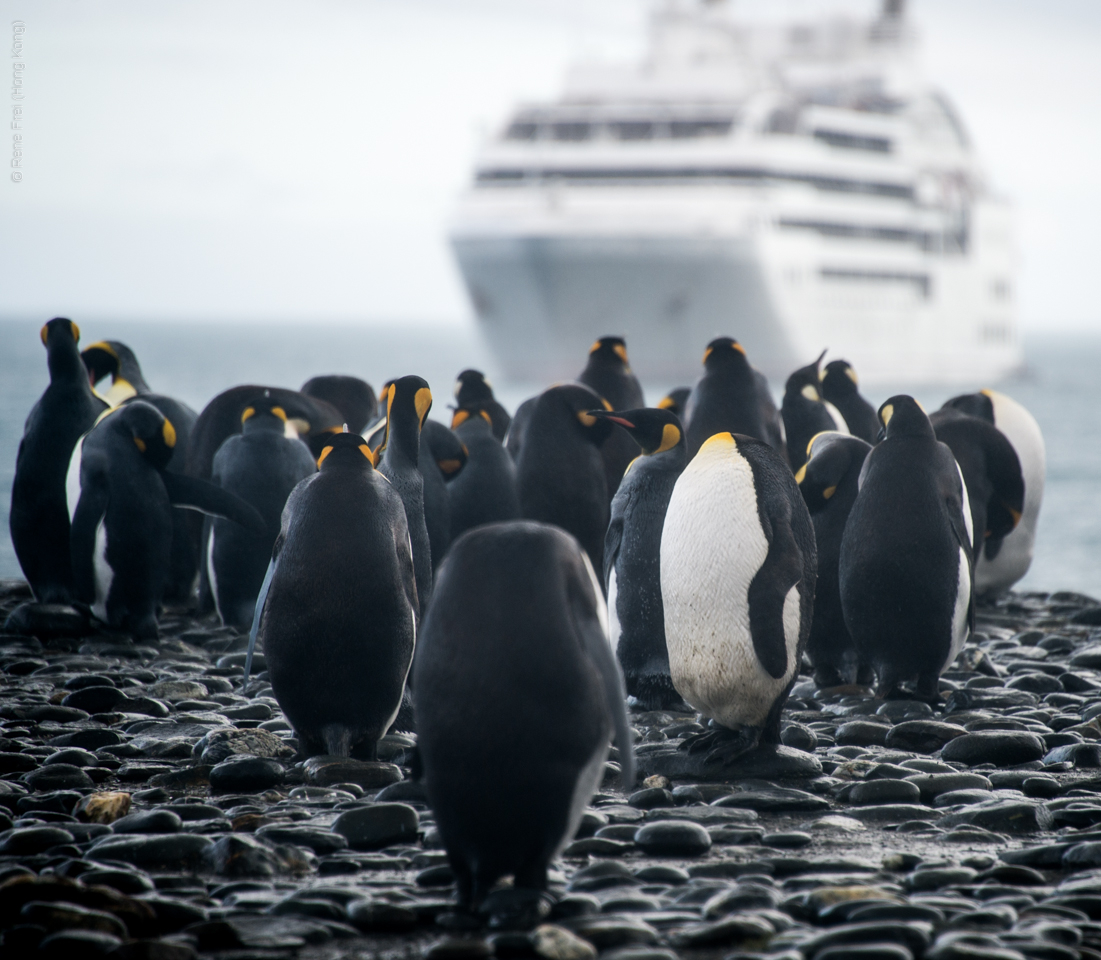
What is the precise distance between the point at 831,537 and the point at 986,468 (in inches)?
48.7

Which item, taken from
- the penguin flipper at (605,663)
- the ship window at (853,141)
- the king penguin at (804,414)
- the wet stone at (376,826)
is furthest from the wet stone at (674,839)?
the ship window at (853,141)

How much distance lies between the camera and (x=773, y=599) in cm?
336

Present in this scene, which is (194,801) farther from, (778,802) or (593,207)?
(593,207)

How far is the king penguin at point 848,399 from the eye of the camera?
230 inches

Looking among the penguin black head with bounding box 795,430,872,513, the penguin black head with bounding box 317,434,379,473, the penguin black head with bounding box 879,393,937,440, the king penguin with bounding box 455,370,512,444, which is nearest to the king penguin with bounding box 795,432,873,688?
the penguin black head with bounding box 795,430,872,513


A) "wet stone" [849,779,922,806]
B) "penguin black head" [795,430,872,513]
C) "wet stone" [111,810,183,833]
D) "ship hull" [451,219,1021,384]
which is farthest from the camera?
"ship hull" [451,219,1021,384]

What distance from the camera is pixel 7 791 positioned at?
10.2 feet

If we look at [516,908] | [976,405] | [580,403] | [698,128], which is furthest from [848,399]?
[698,128]

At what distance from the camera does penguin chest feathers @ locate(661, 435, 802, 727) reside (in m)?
3.40

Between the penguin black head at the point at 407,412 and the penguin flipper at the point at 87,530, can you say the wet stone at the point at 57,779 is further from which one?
the penguin flipper at the point at 87,530

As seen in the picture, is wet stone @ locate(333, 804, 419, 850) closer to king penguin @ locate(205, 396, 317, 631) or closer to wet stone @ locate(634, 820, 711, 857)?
wet stone @ locate(634, 820, 711, 857)

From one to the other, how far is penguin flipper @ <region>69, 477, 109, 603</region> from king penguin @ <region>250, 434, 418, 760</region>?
2.14m

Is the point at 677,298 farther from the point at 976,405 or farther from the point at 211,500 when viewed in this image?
the point at 211,500

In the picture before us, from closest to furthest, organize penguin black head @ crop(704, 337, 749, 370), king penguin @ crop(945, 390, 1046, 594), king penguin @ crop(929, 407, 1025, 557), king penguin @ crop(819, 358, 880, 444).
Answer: king penguin @ crop(929, 407, 1025, 557), penguin black head @ crop(704, 337, 749, 370), king penguin @ crop(819, 358, 880, 444), king penguin @ crop(945, 390, 1046, 594)
